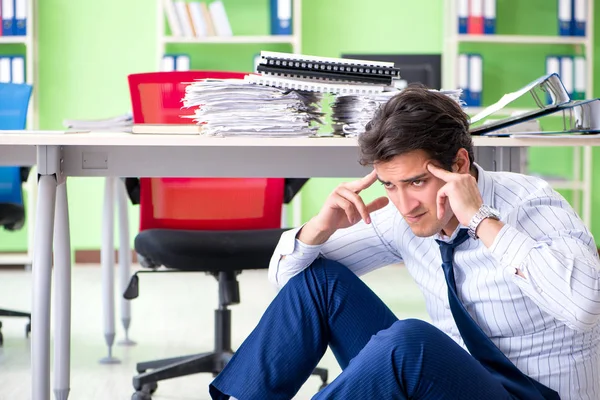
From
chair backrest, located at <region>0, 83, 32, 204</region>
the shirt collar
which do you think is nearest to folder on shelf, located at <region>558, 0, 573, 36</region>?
chair backrest, located at <region>0, 83, 32, 204</region>

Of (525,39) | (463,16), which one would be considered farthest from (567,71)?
(463,16)

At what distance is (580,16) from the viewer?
4.56 m

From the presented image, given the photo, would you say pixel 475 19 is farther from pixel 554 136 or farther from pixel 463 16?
pixel 554 136

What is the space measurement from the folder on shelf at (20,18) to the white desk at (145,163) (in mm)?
2839

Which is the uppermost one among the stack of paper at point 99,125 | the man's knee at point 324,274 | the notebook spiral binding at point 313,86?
the notebook spiral binding at point 313,86

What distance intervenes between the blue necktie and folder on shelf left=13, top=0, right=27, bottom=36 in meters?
3.69

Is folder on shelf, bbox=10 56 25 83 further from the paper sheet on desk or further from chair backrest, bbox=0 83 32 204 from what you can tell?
the paper sheet on desk

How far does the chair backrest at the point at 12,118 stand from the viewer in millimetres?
3219

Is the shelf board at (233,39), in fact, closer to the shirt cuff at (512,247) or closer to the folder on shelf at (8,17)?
the folder on shelf at (8,17)

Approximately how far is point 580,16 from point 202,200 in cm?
283

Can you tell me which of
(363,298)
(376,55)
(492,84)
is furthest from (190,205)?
(492,84)

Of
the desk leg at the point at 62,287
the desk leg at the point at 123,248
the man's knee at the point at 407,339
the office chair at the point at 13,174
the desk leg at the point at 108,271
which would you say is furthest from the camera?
the office chair at the point at 13,174

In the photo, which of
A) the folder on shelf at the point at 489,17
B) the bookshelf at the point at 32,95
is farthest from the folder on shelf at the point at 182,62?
the folder on shelf at the point at 489,17

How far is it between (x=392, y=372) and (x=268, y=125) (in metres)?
0.76
